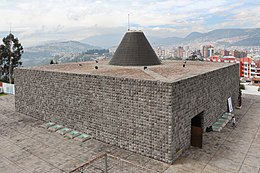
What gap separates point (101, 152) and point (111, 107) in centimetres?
198

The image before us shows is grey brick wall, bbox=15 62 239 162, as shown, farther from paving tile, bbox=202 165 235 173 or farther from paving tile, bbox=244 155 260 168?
paving tile, bbox=244 155 260 168

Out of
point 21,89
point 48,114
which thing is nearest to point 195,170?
point 48,114

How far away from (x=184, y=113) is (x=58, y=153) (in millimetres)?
5525

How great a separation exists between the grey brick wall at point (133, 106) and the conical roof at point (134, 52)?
4.48 meters

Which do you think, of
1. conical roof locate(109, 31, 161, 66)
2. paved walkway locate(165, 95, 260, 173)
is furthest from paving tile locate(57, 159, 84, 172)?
conical roof locate(109, 31, 161, 66)

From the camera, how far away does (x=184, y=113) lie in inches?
361

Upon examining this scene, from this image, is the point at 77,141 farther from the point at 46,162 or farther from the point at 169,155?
the point at 169,155

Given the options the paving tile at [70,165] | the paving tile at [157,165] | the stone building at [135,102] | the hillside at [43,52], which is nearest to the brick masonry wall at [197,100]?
the stone building at [135,102]

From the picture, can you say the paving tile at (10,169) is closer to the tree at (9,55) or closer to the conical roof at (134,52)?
the conical roof at (134,52)

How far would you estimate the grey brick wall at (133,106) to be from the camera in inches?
338

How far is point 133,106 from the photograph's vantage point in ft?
30.6

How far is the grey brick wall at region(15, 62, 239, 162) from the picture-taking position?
Answer: 28.2 ft

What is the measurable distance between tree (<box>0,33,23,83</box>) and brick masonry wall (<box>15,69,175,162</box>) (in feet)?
69.1

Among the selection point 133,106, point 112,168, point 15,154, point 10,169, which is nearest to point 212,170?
point 112,168
